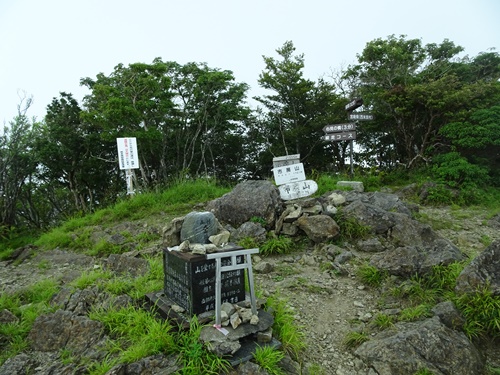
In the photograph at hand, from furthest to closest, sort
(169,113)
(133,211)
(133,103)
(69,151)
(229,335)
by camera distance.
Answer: (169,113), (69,151), (133,103), (133,211), (229,335)

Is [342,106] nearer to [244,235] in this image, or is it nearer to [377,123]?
[377,123]

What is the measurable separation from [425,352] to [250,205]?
4213 millimetres

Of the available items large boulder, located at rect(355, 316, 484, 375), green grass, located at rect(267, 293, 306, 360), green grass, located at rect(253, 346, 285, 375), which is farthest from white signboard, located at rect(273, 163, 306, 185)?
green grass, located at rect(253, 346, 285, 375)

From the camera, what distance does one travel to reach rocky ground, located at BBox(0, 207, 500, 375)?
10.1 ft

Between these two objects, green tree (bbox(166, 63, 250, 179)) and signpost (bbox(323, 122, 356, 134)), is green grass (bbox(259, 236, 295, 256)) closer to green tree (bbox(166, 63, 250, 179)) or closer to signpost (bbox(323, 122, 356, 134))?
signpost (bbox(323, 122, 356, 134))

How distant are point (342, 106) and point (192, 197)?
10246 mm

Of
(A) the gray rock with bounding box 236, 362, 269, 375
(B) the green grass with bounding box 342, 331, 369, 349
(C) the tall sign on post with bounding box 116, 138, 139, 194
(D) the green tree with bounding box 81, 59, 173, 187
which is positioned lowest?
(B) the green grass with bounding box 342, 331, 369, 349

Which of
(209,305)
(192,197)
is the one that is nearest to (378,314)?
(209,305)

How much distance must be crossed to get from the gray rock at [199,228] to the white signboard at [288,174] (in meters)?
3.51

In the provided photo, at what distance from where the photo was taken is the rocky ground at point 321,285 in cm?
307

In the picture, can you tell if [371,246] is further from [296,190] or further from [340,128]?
[340,128]

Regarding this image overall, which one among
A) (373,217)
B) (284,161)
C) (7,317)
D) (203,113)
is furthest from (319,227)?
(203,113)

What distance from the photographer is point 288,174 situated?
22.8 feet

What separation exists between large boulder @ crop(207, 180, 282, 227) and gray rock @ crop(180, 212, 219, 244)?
2.68 metres
